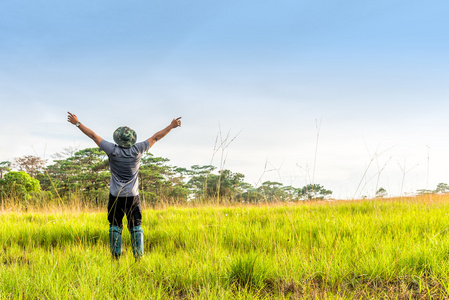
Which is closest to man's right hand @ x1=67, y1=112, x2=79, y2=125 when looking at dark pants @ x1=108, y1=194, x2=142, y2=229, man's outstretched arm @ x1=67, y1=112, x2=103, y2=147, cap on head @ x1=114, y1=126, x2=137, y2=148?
man's outstretched arm @ x1=67, y1=112, x2=103, y2=147

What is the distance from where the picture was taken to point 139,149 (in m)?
4.82

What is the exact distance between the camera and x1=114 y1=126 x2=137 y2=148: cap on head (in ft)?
15.7

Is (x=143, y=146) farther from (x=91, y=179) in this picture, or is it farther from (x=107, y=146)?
(x=91, y=179)

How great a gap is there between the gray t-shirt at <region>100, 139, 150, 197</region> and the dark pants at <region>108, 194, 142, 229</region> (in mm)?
94

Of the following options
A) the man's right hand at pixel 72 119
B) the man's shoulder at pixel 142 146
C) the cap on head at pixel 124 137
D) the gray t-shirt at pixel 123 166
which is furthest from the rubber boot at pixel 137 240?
the man's right hand at pixel 72 119

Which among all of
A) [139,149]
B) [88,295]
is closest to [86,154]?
[139,149]

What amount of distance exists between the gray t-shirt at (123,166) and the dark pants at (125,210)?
0.09 meters

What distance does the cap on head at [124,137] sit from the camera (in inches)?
188

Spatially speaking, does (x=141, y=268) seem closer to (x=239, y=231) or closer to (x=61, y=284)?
(x=61, y=284)

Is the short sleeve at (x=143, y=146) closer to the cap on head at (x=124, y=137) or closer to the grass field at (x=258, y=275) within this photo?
the cap on head at (x=124, y=137)

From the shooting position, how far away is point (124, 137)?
15.7 feet

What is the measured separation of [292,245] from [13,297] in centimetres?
326

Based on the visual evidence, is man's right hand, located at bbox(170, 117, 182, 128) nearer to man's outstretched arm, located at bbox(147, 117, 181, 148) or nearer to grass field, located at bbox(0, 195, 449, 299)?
man's outstretched arm, located at bbox(147, 117, 181, 148)

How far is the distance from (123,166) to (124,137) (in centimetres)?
45
